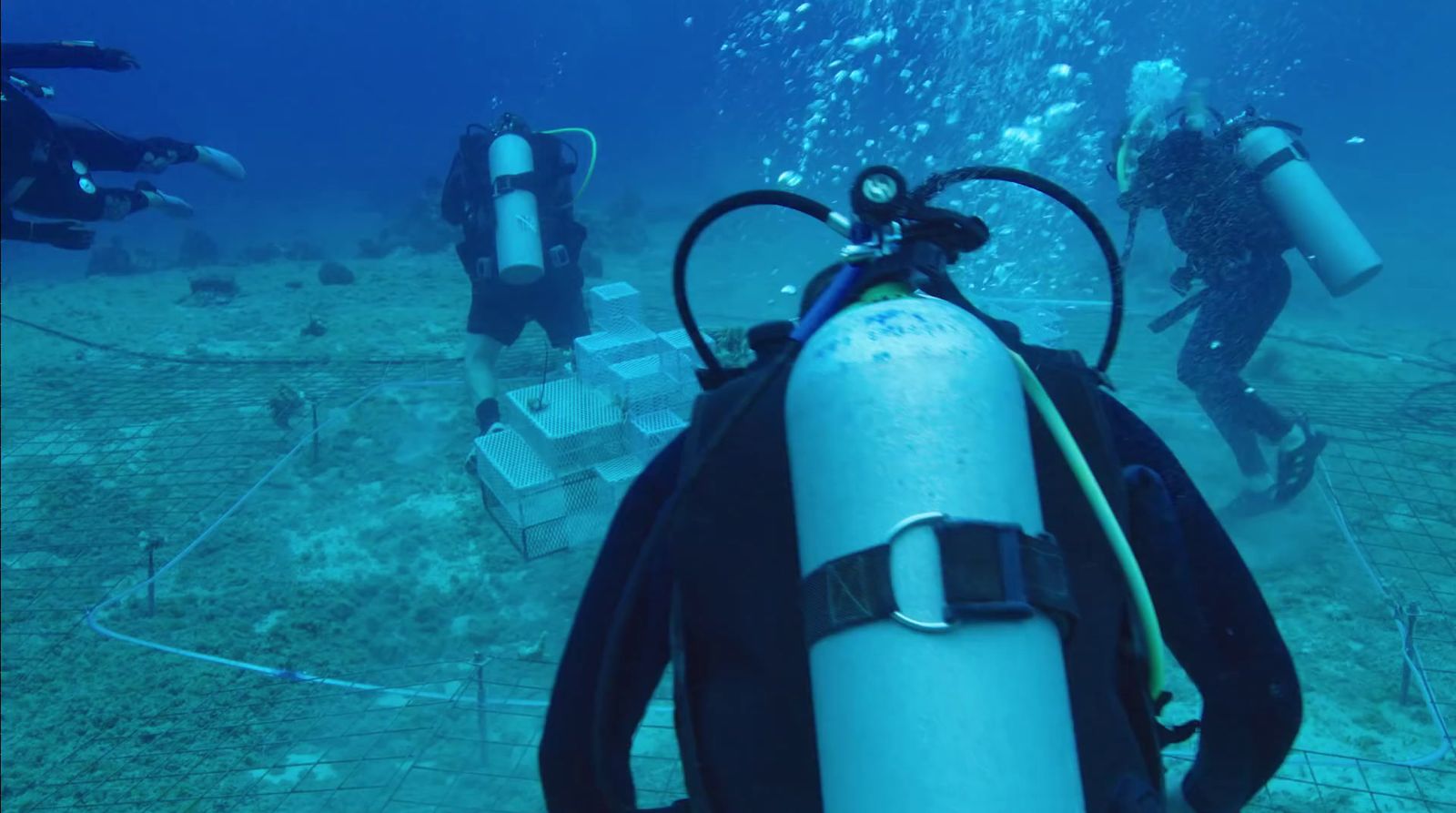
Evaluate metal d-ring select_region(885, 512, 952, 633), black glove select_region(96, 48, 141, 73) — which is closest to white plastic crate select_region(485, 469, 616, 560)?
black glove select_region(96, 48, 141, 73)

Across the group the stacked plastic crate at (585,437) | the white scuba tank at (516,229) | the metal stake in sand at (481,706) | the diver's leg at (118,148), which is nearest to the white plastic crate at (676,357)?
the stacked plastic crate at (585,437)

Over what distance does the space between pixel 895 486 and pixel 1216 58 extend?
5652 cm

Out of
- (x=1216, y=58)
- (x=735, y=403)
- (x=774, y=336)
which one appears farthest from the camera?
(x=1216, y=58)

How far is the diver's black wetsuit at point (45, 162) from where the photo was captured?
4.92 m

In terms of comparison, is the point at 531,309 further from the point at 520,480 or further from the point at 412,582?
the point at 412,582

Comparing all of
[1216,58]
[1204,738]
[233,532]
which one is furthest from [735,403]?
[1216,58]

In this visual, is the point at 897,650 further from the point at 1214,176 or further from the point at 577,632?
the point at 1214,176

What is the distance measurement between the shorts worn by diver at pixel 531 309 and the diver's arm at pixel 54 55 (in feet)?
10.2

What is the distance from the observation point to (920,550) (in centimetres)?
115

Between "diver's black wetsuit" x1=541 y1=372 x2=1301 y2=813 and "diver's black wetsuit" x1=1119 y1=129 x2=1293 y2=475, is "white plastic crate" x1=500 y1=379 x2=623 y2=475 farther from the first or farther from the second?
"diver's black wetsuit" x1=1119 y1=129 x2=1293 y2=475

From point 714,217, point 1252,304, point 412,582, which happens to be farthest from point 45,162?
point 1252,304

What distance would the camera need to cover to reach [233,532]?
6422 mm

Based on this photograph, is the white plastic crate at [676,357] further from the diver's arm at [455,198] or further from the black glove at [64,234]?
the black glove at [64,234]

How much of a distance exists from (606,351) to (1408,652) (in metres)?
5.16
